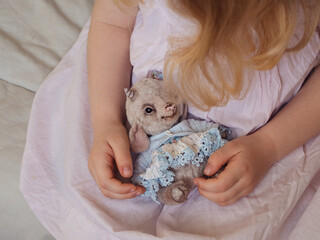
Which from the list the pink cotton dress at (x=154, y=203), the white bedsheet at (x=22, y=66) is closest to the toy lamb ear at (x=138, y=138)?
the pink cotton dress at (x=154, y=203)

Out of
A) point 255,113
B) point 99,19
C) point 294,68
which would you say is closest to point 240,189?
point 255,113

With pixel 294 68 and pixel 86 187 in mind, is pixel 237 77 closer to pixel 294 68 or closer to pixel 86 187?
pixel 294 68

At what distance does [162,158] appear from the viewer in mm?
533

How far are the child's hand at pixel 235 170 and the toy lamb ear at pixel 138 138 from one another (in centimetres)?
11

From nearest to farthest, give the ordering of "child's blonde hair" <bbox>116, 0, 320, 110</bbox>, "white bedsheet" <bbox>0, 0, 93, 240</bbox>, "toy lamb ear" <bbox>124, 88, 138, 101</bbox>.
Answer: "child's blonde hair" <bbox>116, 0, 320, 110</bbox>
"toy lamb ear" <bbox>124, 88, 138, 101</bbox>
"white bedsheet" <bbox>0, 0, 93, 240</bbox>

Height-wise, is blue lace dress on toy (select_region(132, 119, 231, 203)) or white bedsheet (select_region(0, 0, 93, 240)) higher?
blue lace dress on toy (select_region(132, 119, 231, 203))

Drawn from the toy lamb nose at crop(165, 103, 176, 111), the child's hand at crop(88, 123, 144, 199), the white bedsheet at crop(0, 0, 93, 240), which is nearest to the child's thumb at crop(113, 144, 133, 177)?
the child's hand at crop(88, 123, 144, 199)

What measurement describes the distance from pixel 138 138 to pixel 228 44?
0.71 ft

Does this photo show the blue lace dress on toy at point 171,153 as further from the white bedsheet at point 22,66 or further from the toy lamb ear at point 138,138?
the white bedsheet at point 22,66

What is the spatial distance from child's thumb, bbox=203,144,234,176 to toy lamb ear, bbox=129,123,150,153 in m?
0.11

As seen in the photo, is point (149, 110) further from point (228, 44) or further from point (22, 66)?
point (22, 66)

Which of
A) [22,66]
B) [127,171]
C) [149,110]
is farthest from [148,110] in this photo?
[22,66]

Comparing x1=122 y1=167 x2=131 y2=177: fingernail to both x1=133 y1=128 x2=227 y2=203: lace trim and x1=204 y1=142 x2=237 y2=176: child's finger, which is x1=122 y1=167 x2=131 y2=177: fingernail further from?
x1=204 y1=142 x2=237 y2=176: child's finger

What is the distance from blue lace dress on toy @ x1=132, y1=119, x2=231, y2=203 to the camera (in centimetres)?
54
